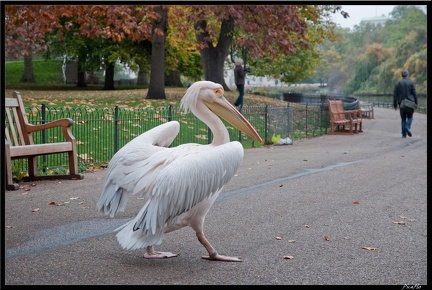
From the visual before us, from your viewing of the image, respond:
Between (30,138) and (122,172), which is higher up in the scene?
(122,172)

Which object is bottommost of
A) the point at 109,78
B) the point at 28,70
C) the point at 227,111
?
the point at 109,78

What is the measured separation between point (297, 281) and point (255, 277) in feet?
1.07

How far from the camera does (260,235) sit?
6.56 m

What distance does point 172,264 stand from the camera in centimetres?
546

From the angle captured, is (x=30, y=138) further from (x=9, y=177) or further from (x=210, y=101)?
(x=210, y=101)

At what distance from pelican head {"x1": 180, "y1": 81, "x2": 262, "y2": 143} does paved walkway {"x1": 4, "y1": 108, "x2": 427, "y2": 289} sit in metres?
1.19

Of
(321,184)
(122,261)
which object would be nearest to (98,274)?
(122,261)

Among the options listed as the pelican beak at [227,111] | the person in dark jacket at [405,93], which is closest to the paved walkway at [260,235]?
the pelican beak at [227,111]

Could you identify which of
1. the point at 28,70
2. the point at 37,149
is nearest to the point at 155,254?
the point at 37,149

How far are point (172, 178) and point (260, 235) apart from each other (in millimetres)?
1833

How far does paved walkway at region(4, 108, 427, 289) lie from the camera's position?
16.9 ft

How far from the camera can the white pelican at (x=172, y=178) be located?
504 centimetres

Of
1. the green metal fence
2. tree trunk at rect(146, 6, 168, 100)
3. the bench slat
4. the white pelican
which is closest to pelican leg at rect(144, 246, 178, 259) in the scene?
the white pelican

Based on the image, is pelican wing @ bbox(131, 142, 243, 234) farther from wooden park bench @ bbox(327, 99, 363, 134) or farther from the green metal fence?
wooden park bench @ bbox(327, 99, 363, 134)
